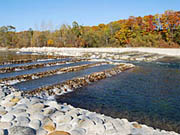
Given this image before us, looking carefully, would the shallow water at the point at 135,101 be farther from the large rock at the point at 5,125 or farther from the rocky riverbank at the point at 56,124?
the large rock at the point at 5,125

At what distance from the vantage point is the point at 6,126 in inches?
→ 106

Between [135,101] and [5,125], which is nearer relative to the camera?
[5,125]

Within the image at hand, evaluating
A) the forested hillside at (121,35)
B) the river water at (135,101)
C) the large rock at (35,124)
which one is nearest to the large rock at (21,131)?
the large rock at (35,124)

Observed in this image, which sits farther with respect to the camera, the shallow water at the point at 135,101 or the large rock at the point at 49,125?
the shallow water at the point at 135,101

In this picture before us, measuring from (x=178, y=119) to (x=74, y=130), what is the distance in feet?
8.61

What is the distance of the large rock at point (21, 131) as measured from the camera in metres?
2.52

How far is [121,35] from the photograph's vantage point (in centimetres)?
3509

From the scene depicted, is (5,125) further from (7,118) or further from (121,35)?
(121,35)

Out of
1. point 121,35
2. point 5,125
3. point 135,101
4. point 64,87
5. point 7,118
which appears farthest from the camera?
point 121,35

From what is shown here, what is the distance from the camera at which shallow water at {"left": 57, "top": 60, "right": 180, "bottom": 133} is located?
4.03m

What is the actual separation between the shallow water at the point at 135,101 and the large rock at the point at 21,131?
2.18 meters

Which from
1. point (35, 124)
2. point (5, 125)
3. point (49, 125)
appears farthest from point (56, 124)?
point (5, 125)

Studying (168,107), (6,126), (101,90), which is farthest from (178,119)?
(6,126)

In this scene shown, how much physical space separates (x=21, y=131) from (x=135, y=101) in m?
3.58
